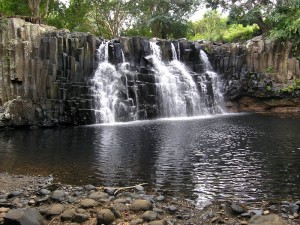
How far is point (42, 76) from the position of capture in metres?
26.8

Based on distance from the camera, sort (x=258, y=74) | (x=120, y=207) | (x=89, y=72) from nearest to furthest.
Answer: (x=120, y=207), (x=89, y=72), (x=258, y=74)

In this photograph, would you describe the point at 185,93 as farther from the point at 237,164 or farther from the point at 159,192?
the point at 159,192

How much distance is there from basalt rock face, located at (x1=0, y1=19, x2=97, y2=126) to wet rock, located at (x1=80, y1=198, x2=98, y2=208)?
1907 centimetres

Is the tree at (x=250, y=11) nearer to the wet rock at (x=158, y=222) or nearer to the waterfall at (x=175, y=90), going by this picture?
the waterfall at (x=175, y=90)

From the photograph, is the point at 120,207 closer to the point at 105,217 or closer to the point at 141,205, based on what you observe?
the point at 141,205

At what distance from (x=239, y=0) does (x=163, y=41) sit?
11718 mm

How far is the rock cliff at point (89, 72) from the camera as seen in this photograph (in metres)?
25.8

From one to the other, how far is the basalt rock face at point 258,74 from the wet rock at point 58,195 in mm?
28800

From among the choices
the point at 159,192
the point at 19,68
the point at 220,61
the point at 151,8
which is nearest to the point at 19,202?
the point at 159,192

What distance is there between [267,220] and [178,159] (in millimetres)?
6666

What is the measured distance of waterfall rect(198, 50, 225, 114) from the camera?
113 feet

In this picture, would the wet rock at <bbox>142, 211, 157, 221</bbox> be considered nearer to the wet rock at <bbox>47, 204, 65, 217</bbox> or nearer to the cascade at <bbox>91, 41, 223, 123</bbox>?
the wet rock at <bbox>47, 204, 65, 217</bbox>

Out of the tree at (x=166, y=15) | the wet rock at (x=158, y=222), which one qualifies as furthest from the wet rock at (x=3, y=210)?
the tree at (x=166, y=15)

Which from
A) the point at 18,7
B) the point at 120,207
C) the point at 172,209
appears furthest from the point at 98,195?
the point at 18,7
